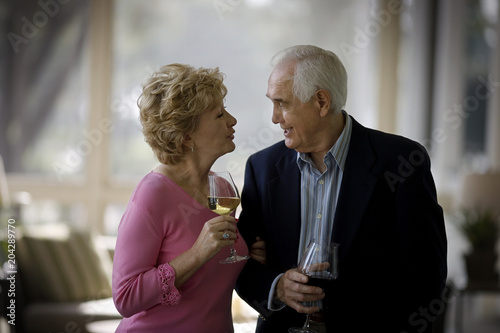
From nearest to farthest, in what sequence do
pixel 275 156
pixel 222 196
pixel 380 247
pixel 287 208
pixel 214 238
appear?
pixel 214 238 → pixel 222 196 → pixel 380 247 → pixel 287 208 → pixel 275 156

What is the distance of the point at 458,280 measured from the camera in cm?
408

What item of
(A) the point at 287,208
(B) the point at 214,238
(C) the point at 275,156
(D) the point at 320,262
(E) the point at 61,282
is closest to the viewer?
(D) the point at 320,262

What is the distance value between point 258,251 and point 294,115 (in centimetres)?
50

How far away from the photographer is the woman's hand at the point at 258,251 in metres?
2.03

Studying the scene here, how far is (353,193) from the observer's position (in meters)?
1.93

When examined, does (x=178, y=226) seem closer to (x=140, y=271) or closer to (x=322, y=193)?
(x=140, y=271)

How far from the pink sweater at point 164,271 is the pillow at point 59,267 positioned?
2.36 m

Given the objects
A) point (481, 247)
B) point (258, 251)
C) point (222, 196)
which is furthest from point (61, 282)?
point (481, 247)

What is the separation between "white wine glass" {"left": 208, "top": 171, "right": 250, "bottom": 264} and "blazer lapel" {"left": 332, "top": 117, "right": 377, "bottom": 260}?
356 millimetres

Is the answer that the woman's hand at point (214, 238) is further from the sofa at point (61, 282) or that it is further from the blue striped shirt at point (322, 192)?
the sofa at point (61, 282)

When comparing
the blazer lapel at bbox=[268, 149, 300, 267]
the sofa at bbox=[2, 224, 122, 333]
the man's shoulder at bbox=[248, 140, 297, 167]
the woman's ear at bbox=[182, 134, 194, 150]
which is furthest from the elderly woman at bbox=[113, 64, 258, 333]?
the sofa at bbox=[2, 224, 122, 333]

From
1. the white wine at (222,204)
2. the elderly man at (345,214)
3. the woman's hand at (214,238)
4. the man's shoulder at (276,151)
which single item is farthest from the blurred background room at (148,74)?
the woman's hand at (214,238)

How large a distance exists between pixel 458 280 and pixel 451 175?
1436 millimetres

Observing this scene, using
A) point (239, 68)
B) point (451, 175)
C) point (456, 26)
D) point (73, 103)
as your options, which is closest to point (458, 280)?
point (451, 175)
